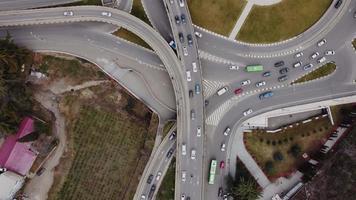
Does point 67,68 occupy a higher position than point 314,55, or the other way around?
point 314,55

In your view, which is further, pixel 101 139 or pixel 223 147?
pixel 101 139

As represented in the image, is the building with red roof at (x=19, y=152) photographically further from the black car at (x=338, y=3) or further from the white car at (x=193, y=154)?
the black car at (x=338, y=3)

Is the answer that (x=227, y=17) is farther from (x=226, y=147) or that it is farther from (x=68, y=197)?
(x=68, y=197)

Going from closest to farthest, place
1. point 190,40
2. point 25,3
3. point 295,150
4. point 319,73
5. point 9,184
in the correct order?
1. point 9,184
2. point 190,40
3. point 25,3
4. point 295,150
5. point 319,73

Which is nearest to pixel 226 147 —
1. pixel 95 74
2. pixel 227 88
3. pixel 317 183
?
pixel 227 88

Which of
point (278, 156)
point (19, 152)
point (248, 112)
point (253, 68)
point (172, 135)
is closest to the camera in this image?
point (19, 152)

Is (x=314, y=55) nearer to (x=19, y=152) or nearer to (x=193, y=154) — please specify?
(x=193, y=154)

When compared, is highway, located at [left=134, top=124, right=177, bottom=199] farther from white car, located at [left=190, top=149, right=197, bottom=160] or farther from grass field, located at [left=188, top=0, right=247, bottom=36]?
grass field, located at [left=188, top=0, right=247, bottom=36]

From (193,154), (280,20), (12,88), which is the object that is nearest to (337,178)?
(193,154)
